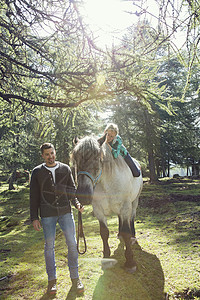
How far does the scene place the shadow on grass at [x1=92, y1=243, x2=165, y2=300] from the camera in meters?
2.75

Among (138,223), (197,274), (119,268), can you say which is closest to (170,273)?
(197,274)

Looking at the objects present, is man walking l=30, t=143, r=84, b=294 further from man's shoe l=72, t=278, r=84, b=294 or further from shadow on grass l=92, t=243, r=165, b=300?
shadow on grass l=92, t=243, r=165, b=300

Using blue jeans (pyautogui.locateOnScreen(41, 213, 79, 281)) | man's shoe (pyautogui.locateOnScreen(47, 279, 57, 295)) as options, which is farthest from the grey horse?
man's shoe (pyautogui.locateOnScreen(47, 279, 57, 295))

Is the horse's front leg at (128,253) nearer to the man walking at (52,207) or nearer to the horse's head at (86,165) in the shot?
the man walking at (52,207)

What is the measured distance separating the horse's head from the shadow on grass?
4.44ft

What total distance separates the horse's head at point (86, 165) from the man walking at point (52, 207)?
1.37ft

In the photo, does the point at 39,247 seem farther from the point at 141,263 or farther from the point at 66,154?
the point at 66,154

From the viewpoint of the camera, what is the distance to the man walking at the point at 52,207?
302 cm

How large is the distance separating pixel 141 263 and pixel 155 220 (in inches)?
108

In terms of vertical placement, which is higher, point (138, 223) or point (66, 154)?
point (66, 154)

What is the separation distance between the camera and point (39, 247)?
4.98 metres

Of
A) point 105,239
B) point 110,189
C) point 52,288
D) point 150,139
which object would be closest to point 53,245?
point 52,288

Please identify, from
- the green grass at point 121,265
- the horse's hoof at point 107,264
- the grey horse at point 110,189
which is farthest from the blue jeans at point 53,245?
the grey horse at point 110,189

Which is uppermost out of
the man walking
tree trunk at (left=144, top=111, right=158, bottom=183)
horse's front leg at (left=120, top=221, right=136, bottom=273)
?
tree trunk at (left=144, top=111, right=158, bottom=183)
